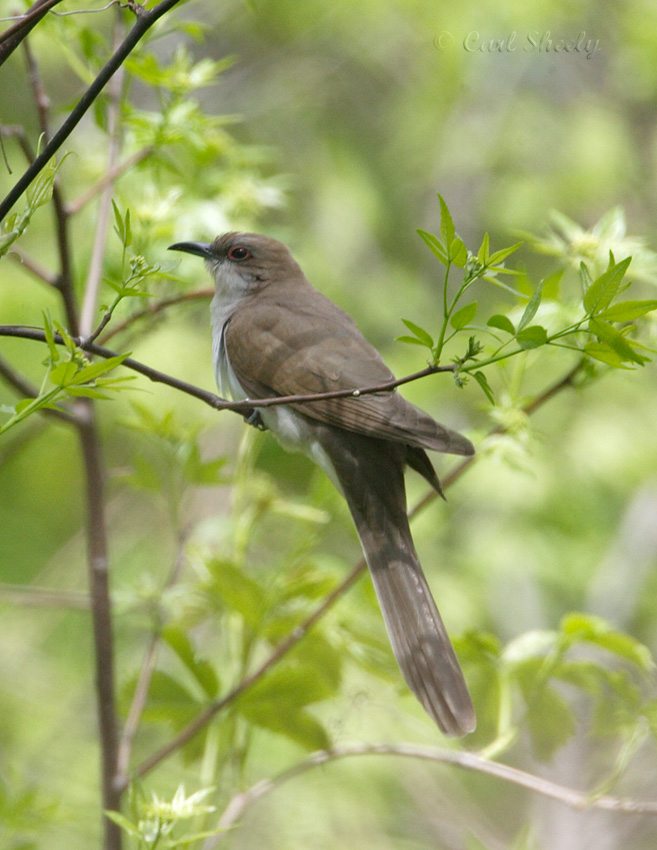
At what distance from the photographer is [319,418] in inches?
84.8

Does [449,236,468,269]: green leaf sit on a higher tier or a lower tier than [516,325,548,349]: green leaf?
higher

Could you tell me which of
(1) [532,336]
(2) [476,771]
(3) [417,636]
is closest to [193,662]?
(3) [417,636]

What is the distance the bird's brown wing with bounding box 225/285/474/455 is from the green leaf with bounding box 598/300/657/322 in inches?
27.6

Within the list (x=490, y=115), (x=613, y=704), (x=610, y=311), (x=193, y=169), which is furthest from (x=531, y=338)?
(x=490, y=115)

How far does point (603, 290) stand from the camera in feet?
3.77

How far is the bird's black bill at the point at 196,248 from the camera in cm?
234

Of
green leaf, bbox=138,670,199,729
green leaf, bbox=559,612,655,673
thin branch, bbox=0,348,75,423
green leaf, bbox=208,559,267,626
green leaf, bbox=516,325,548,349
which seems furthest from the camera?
green leaf, bbox=138,670,199,729

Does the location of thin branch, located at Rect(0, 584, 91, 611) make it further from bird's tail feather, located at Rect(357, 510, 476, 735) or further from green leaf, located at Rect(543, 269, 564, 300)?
green leaf, located at Rect(543, 269, 564, 300)

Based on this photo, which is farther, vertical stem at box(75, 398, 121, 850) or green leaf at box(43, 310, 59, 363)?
vertical stem at box(75, 398, 121, 850)

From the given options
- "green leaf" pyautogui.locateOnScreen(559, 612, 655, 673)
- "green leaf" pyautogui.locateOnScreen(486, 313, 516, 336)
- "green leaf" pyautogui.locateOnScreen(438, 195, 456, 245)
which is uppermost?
"green leaf" pyautogui.locateOnScreen(438, 195, 456, 245)

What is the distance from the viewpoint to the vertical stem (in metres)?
1.82

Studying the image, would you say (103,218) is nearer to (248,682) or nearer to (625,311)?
(248,682)

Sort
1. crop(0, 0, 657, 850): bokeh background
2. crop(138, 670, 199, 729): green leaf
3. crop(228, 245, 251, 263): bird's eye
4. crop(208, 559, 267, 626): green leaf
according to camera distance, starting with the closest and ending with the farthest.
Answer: crop(208, 559, 267, 626): green leaf < crop(138, 670, 199, 729): green leaf < crop(228, 245, 251, 263): bird's eye < crop(0, 0, 657, 850): bokeh background

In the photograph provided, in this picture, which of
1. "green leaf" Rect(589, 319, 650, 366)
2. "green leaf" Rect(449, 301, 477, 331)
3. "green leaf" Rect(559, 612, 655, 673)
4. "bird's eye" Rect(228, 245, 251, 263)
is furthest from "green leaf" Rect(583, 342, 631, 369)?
"bird's eye" Rect(228, 245, 251, 263)
